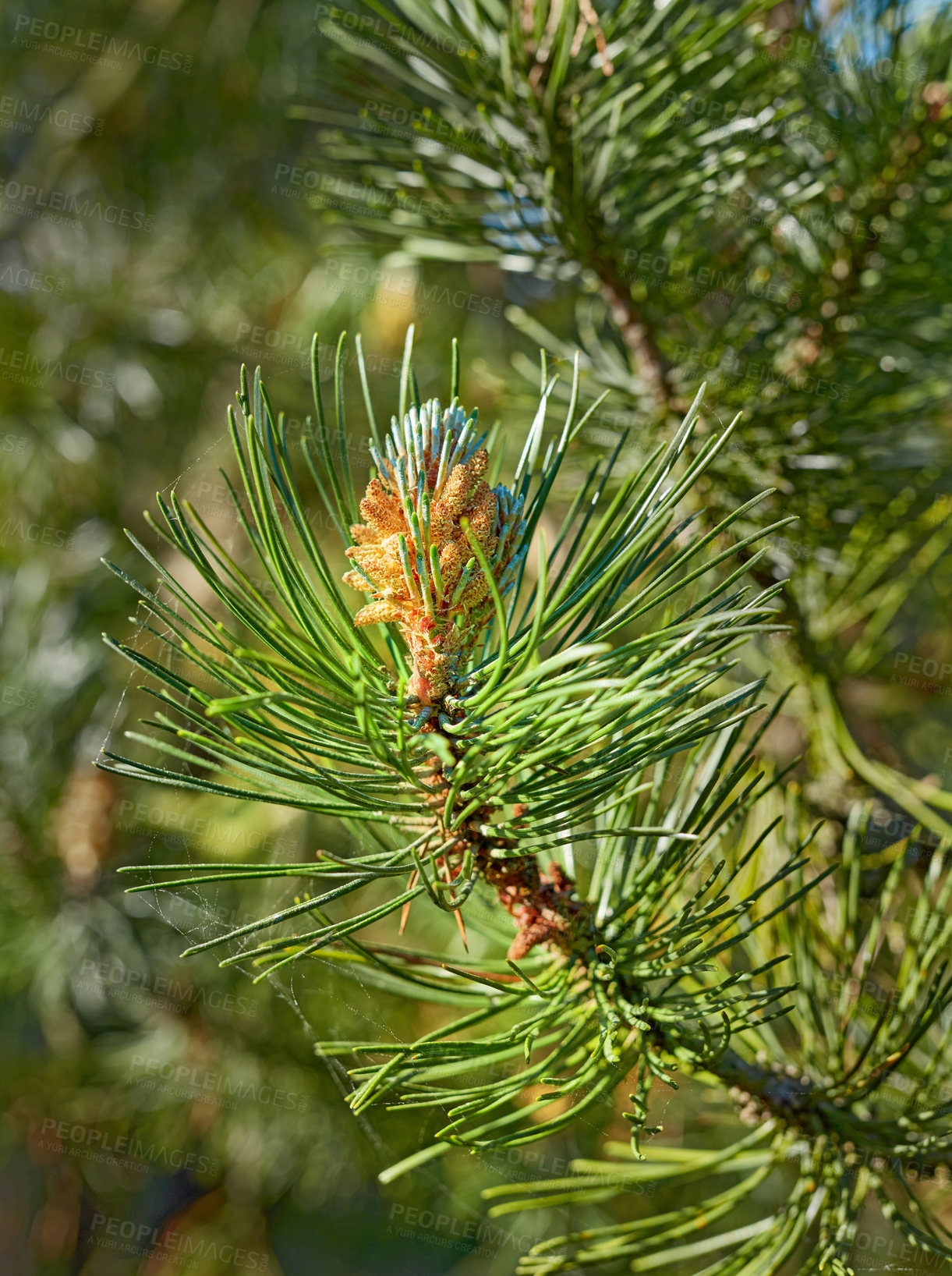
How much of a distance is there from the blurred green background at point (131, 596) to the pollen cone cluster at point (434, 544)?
63 centimetres

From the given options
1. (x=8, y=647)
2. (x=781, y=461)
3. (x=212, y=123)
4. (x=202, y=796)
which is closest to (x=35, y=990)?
(x=202, y=796)

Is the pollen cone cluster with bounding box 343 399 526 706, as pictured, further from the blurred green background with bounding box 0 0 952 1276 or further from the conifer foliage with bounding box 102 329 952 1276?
the blurred green background with bounding box 0 0 952 1276

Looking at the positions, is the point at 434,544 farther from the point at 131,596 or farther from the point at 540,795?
the point at 131,596

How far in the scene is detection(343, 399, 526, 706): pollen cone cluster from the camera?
1.12 feet

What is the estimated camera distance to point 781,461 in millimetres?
580

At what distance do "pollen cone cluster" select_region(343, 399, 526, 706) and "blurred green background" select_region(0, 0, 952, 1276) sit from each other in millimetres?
626

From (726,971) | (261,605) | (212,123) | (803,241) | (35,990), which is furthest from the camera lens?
(212,123)

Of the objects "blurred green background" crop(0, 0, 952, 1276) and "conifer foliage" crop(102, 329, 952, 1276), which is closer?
"conifer foliage" crop(102, 329, 952, 1276)

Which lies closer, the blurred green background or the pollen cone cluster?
the pollen cone cluster

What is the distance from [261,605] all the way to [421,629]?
6 cm

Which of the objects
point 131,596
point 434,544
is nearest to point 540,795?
point 434,544

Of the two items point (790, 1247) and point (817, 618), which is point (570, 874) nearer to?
point (790, 1247)

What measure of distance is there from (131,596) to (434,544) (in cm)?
86

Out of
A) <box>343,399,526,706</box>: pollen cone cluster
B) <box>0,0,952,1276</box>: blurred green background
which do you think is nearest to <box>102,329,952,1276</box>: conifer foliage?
<box>343,399,526,706</box>: pollen cone cluster
